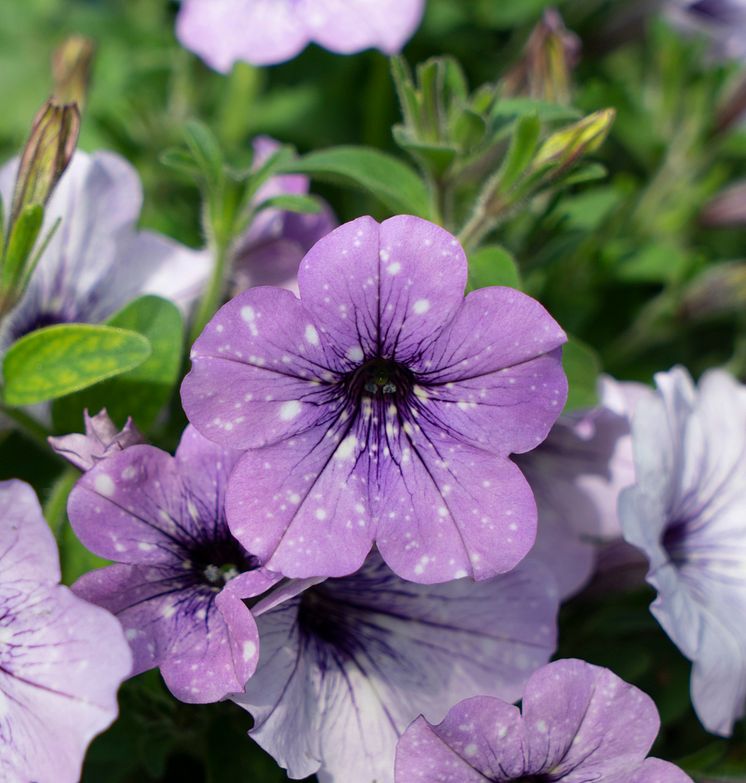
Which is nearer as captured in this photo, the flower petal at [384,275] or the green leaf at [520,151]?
the flower petal at [384,275]

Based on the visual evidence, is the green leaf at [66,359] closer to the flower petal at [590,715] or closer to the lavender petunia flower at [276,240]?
the lavender petunia flower at [276,240]

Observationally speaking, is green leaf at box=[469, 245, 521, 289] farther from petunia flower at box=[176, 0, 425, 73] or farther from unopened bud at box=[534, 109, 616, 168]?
petunia flower at box=[176, 0, 425, 73]

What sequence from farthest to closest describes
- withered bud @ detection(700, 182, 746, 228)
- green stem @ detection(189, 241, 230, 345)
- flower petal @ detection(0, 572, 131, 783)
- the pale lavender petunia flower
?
the pale lavender petunia flower < withered bud @ detection(700, 182, 746, 228) < green stem @ detection(189, 241, 230, 345) < flower petal @ detection(0, 572, 131, 783)

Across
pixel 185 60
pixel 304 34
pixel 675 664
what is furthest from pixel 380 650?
pixel 185 60

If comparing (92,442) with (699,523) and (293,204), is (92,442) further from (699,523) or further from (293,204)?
(699,523)

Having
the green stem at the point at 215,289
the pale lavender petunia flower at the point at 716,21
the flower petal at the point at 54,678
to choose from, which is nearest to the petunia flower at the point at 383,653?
the flower petal at the point at 54,678

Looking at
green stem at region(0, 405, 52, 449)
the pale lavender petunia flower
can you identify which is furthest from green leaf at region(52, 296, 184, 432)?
the pale lavender petunia flower

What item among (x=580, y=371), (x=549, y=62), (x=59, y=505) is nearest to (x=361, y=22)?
(x=549, y=62)
